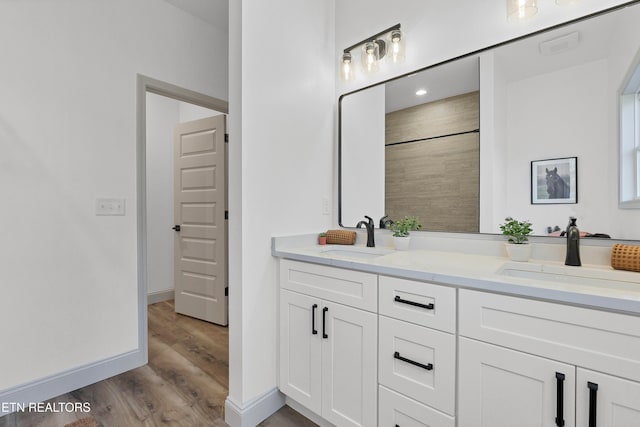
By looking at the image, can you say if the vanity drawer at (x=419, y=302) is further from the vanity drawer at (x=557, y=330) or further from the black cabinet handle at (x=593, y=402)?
the black cabinet handle at (x=593, y=402)

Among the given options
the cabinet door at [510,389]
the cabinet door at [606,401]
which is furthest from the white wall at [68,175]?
the cabinet door at [606,401]

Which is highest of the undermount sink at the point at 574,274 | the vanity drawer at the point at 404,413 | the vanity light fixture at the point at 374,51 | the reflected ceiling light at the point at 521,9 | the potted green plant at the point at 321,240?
the vanity light fixture at the point at 374,51

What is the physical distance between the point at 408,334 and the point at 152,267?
3.48 m

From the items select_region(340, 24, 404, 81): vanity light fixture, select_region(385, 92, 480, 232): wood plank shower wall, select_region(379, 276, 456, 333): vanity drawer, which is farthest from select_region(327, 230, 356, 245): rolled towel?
select_region(340, 24, 404, 81): vanity light fixture

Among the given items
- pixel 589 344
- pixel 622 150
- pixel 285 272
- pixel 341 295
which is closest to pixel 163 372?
pixel 285 272

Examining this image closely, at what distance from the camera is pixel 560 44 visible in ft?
4.32

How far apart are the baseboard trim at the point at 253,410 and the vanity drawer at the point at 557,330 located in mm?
1165

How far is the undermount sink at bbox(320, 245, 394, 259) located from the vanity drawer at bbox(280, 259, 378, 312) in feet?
0.69

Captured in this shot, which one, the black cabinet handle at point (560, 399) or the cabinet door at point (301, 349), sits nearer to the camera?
the black cabinet handle at point (560, 399)

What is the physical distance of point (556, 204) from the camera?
1.34 metres

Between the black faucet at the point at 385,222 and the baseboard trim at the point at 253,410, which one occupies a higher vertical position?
the black faucet at the point at 385,222

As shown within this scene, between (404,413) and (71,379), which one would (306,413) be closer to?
(404,413)

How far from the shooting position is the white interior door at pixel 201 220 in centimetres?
291

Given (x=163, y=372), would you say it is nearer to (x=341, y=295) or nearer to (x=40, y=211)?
(x=40, y=211)
